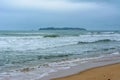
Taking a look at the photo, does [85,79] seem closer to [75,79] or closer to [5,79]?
[75,79]

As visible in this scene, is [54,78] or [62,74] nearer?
[54,78]

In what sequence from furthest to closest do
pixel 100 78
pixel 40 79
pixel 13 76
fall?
1. pixel 13 76
2. pixel 40 79
3. pixel 100 78

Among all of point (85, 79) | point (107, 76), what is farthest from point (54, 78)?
point (107, 76)

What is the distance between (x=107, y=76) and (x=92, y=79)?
58 centimetres

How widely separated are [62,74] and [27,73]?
1.44 m

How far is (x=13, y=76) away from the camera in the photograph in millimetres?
9898

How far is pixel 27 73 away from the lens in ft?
34.8

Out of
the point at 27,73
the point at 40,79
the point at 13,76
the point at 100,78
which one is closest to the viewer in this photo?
the point at 100,78

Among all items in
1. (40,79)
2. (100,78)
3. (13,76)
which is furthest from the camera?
(13,76)

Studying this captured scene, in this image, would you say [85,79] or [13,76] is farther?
[13,76]

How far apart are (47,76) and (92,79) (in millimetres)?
1905

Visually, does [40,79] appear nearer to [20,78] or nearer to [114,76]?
[20,78]

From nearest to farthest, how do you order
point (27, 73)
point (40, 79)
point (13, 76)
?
point (40, 79), point (13, 76), point (27, 73)

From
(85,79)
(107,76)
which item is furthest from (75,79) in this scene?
(107,76)
